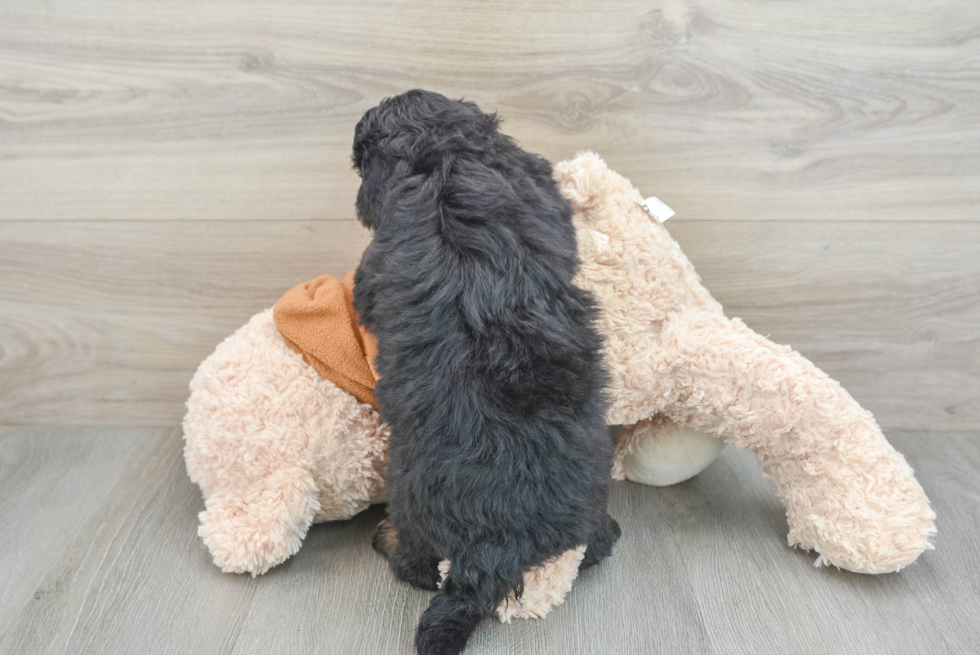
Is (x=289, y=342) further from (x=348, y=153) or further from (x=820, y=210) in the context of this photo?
(x=820, y=210)

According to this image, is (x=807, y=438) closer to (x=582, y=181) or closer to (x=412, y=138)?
(x=582, y=181)

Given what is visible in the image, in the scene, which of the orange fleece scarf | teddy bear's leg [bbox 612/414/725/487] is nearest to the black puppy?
the orange fleece scarf

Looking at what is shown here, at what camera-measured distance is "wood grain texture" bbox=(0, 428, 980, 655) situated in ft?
2.10

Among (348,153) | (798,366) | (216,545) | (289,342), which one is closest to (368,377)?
(289,342)

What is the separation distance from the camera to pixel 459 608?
597 mm

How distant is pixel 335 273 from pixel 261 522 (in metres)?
0.38

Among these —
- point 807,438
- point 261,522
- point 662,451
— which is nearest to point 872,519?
point 807,438

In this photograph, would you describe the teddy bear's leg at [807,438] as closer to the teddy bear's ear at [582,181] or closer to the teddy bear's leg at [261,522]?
the teddy bear's ear at [582,181]

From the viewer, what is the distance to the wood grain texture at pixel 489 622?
0.64 meters

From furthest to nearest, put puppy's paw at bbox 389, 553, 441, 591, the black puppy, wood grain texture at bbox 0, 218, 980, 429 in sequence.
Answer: wood grain texture at bbox 0, 218, 980, 429
puppy's paw at bbox 389, 553, 441, 591
the black puppy

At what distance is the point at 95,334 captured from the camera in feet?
3.27

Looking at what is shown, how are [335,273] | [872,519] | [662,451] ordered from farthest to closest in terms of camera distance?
[335,273] → [662,451] → [872,519]

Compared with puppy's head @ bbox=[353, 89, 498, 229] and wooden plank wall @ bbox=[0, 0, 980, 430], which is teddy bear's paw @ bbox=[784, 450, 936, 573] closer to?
wooden plank wall @ bbox=[0, 0, 980, 430]

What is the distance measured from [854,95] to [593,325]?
1.76 feet
